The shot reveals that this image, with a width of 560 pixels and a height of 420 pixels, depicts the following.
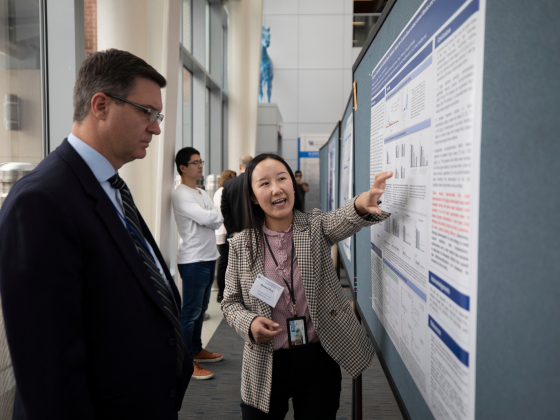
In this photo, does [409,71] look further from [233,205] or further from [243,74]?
[243,74]

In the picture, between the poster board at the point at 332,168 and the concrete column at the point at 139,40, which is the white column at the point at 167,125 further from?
the poster board at the point at 332,168

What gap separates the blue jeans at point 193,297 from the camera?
312 cm

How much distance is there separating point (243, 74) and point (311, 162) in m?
3.67

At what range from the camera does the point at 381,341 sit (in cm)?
140

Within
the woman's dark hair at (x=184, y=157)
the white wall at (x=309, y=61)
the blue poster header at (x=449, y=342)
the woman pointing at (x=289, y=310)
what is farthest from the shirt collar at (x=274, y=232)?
the white wall at (x=309, y=61)

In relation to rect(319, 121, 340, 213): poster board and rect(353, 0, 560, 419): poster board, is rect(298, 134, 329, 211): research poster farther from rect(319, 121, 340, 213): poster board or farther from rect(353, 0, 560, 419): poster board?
rect(353, 0, 560, 419): poster board

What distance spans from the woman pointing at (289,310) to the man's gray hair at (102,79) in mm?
607

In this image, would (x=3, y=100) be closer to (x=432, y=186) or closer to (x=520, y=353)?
(x=432, y=186)

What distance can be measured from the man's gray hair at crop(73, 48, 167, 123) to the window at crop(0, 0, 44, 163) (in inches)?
65.8

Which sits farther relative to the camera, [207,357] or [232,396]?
[207,357]

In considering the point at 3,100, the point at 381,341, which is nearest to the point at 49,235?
the point at 381,341

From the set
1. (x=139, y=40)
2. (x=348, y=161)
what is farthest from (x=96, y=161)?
(x=139, y=40)

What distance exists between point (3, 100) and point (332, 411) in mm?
2543

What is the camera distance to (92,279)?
0.96 metres
